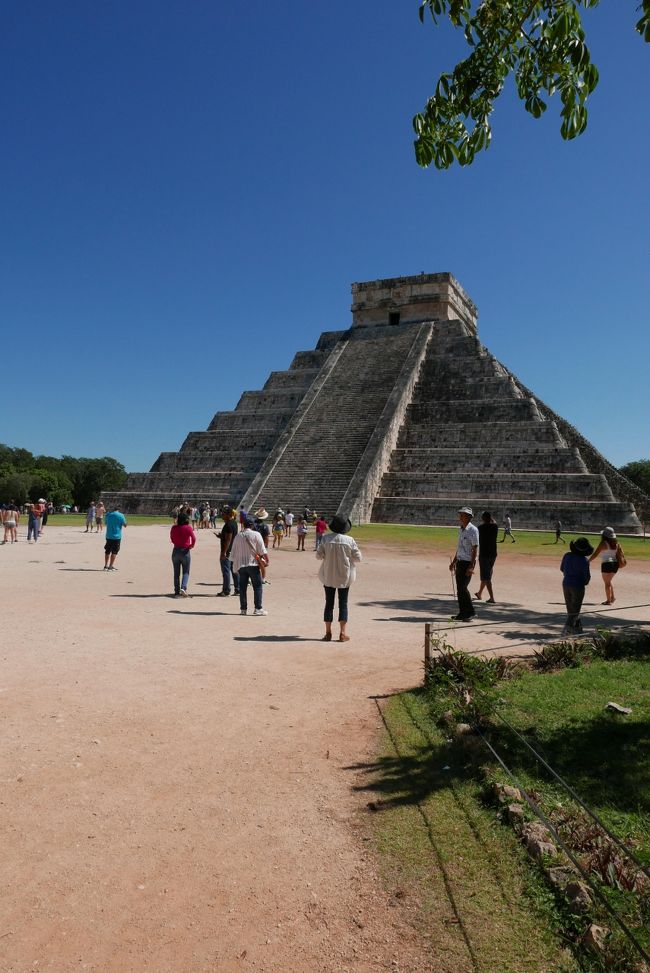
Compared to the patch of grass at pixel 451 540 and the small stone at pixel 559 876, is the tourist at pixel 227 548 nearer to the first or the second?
the small stone at pixel 559 876

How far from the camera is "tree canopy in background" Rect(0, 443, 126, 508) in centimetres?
5416

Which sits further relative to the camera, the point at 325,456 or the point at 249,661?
the point at 325,456

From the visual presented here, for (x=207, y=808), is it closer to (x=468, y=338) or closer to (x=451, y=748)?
(x=451, y=748)

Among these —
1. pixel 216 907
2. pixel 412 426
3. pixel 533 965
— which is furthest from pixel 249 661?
pixel 412 426

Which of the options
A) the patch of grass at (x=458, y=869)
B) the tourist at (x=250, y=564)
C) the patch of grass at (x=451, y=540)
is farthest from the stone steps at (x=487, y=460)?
the patch of grass at (x=458, y=869)

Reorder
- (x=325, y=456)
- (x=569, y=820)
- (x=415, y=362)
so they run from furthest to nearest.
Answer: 1. (x=415, y=362)
2. (x=325, y=456)
3. (x=569, y=820)

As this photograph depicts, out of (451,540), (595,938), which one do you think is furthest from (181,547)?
(451,540)

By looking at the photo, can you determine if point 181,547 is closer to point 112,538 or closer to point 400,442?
point 112,538

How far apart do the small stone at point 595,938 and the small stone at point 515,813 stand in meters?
0.75

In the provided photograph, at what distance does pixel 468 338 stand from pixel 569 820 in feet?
121

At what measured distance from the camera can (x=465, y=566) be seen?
8.47m

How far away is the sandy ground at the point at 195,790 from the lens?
7.89 ft

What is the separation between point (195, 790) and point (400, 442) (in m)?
29.9

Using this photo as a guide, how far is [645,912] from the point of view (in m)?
2.45
